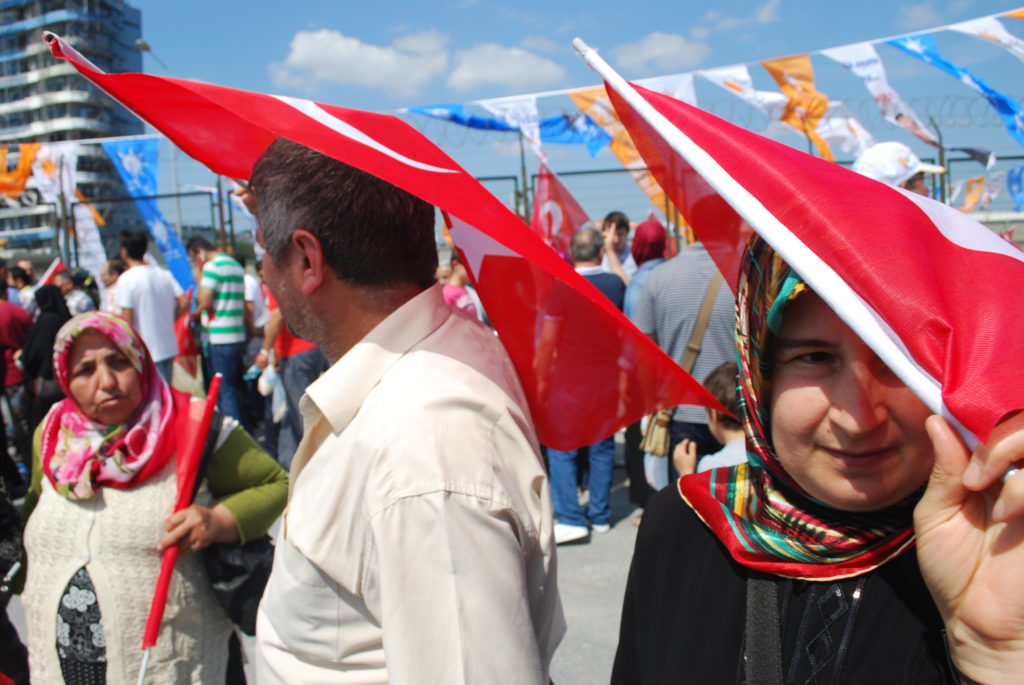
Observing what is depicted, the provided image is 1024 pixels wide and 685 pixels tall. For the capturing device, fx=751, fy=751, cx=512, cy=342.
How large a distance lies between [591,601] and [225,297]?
424 cm

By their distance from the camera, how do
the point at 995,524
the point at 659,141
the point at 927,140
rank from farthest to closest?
the point at 927,140, the point at 659,141, the point at 995,524

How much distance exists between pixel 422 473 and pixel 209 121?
3.37 feet

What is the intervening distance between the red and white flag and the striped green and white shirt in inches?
235

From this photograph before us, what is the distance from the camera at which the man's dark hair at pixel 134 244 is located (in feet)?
21.7

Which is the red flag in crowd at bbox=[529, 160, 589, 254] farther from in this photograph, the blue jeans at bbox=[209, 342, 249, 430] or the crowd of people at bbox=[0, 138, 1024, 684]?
the crowd of people at bbox=[0, 138, 1024, 684]

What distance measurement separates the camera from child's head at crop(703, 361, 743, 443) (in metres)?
2.74

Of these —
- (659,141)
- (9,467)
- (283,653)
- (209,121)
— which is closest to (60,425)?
(209,121)

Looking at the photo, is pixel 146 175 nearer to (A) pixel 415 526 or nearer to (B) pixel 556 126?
(B) pixel 556 126

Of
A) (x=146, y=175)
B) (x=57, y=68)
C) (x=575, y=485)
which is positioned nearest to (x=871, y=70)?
(x=575, y=485)

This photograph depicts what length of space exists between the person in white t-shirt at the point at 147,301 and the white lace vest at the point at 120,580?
185 inches

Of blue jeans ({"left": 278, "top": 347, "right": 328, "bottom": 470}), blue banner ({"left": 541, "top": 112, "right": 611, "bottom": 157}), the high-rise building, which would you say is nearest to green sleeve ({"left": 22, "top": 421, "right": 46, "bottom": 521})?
blue jeans ({"left": 278, "top": 347, "right": 328, "bottom": 470})

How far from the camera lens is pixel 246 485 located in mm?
2297

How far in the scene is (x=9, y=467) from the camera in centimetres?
617

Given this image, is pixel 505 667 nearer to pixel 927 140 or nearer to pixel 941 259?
pixel 941 259
